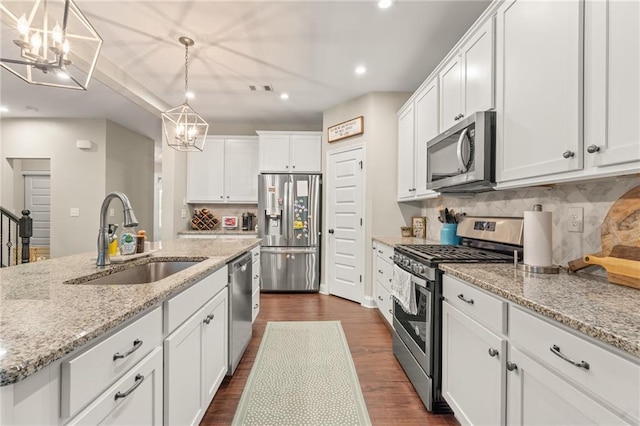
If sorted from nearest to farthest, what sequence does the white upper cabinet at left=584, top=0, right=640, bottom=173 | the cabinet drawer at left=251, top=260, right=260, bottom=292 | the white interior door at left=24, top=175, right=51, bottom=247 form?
the white upper cabinet at left=584, top=0, right=640, bottom=173
the cabinet drawer at left=251, top=260, right=260, bottom=292
the white interior door at left=24, top=175, right=51, bottom=247

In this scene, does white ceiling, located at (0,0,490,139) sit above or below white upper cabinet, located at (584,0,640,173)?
above

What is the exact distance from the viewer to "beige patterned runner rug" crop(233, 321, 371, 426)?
174cm

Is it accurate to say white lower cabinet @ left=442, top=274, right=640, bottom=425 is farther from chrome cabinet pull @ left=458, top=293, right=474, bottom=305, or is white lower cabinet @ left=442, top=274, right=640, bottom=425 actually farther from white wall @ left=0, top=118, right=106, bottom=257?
white wall @ left=0, top=118, right=106, bottom=257

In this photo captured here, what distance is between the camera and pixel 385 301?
3006 millimetres

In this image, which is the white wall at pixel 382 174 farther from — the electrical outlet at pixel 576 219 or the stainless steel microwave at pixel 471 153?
the electrical outlet at pixel 576 219

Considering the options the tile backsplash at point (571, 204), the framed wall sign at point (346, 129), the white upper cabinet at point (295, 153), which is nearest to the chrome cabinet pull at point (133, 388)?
the tile backsplash at point (571, 204)

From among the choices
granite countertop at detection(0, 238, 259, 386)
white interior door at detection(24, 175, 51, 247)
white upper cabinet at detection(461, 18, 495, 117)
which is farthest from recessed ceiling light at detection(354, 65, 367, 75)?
white interior door at detection(24, 175, 51, 247)

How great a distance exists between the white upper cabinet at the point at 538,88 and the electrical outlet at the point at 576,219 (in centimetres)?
33

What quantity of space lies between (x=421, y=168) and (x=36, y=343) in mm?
2908

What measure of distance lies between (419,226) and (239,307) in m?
2.32

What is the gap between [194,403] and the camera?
144cm

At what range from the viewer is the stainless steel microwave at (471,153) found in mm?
1768

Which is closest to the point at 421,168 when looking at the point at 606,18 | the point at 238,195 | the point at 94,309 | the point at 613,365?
the point at 606,18

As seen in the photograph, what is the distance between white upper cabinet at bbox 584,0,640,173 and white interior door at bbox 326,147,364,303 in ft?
9.08
